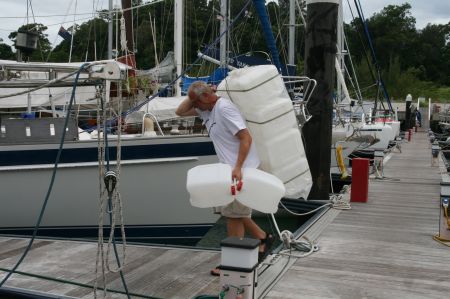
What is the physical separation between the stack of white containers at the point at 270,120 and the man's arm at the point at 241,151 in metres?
1.19

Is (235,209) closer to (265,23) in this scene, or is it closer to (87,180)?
(87,180)

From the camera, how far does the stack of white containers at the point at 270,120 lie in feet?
17.5

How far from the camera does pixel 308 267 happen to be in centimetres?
471

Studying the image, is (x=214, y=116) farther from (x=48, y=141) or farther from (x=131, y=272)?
(x=48, y=141)

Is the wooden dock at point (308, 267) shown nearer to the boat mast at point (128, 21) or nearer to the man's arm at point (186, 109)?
the man's arm at point (186, 109)

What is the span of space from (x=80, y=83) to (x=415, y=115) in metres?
36.7

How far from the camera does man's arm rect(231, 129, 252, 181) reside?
4.07 m

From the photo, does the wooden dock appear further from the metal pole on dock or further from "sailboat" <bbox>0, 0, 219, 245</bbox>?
"sailboat" <bbox>0, 0, 219, 245</bbox>

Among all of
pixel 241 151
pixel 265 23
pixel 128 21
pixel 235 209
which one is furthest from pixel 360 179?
pixel 128 21

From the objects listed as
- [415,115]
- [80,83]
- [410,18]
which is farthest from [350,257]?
[410,18]

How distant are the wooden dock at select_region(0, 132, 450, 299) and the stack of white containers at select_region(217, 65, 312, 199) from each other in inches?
30.9

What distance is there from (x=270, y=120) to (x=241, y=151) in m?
1.36

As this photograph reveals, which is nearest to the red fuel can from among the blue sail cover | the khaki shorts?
the blue sail cover

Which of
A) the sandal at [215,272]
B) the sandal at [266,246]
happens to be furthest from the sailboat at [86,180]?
the sandal at [215,272]
